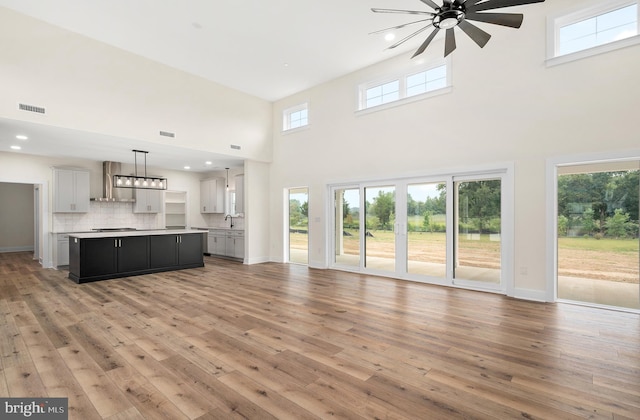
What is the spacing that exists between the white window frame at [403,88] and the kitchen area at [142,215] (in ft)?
13.5

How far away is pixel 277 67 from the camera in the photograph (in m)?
6.73

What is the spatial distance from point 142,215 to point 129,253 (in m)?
3.53

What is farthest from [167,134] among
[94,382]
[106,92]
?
[94,382]

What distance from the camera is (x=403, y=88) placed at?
6258mm

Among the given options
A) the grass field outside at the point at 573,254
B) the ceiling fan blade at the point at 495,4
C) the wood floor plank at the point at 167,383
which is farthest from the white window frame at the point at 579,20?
the wood floor plank at the point at 167,383

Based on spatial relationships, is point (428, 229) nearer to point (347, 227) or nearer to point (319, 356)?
point (347, 227)

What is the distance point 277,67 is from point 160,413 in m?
6.50

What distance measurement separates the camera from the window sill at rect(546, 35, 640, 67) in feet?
13.3

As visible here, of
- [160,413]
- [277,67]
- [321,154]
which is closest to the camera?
[160,413]

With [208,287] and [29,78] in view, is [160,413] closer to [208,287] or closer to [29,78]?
[208,287]

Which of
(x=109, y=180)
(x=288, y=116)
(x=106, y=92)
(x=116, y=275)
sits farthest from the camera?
(x=109, y=180)

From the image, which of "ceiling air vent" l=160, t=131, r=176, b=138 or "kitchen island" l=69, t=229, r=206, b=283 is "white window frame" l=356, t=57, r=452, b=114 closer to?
"ceiling air vent" l=160, t=131, r=176, b=138

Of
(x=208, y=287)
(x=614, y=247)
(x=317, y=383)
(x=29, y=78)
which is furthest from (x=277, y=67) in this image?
(x=614, y=247)

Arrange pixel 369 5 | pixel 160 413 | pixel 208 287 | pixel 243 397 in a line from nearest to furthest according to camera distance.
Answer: pixel 160 413 → pixel 243 397 → pixel 369 5 → pixel 208 287
